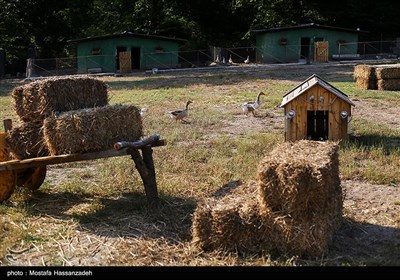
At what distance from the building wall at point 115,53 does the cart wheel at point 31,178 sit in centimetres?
3518

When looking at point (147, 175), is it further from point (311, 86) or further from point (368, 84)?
point (368, 84)

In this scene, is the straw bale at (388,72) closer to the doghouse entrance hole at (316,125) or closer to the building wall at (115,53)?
the doghouse entrance hole at (316,125)

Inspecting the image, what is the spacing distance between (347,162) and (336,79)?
62.5 feet

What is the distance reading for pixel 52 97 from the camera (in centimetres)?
812

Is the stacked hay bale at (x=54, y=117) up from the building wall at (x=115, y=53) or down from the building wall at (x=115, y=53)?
down

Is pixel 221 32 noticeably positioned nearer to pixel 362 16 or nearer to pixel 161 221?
pixel 362 16

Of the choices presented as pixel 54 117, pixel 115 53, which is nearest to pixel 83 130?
pixel 54 117

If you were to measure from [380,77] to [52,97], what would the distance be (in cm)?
1859

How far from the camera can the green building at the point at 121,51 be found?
144 ft

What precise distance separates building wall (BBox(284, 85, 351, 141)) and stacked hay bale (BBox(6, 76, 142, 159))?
479cm

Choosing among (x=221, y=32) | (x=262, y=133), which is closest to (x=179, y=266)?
(x=262, y=133)

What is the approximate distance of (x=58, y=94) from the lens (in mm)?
8227

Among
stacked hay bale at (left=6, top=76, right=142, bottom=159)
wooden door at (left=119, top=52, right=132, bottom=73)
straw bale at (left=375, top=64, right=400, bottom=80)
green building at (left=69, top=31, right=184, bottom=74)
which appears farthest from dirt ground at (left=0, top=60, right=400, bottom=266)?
green building at (left=69, top=31, right=184, bottom=74)

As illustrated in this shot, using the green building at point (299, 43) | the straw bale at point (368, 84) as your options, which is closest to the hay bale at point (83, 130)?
the straw bale at point (368, 84)
